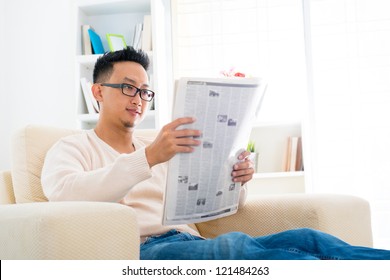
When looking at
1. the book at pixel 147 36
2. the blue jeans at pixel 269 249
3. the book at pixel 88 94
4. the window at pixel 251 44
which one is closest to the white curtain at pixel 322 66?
the window at pixel 251 44

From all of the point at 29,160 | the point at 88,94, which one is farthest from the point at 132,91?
the point at 88,94

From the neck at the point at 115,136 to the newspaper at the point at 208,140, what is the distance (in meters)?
0.39

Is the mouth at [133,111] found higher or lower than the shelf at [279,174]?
higher

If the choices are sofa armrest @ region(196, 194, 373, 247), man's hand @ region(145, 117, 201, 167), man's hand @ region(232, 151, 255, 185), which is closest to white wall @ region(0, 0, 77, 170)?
sofa armrest @ region(196, 194, 373, 247)

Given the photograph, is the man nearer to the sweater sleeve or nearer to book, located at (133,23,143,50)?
the sweater sleeve

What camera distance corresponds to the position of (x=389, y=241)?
3.05 meters

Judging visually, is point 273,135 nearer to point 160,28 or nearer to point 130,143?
point 160,28

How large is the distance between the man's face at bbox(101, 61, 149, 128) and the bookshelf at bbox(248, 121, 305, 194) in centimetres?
175

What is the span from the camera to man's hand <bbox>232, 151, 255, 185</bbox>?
136 cm

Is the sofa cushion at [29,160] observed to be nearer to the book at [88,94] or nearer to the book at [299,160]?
the book at [88,94]

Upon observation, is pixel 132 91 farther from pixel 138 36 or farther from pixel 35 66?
pixel 35 66

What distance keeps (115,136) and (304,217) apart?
65cm

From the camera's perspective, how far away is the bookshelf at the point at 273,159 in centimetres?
322
